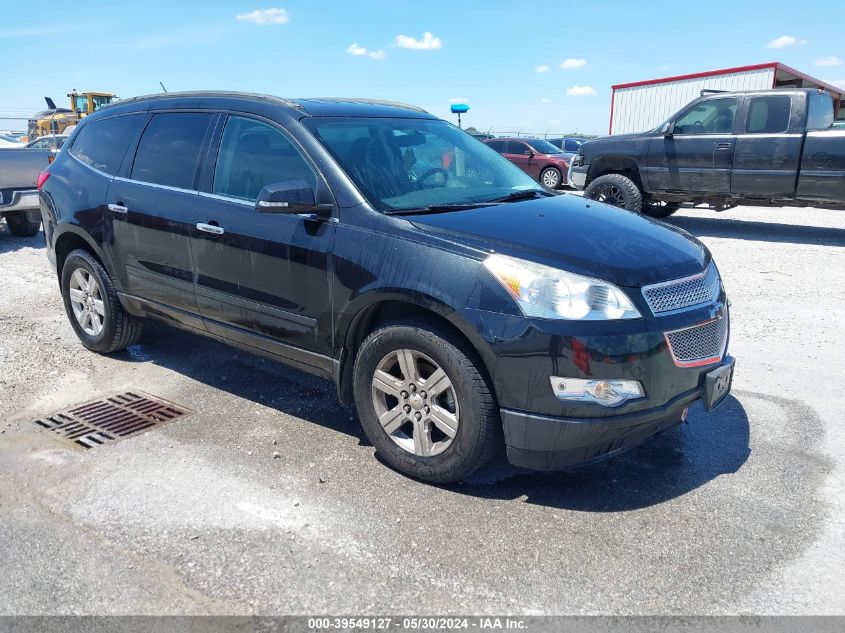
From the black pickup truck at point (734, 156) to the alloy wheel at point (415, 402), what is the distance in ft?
28.6

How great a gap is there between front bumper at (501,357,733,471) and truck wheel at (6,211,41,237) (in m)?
10.0

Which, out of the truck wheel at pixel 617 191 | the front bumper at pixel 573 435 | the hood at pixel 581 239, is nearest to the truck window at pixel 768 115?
the truck wheel at pixel 617 191

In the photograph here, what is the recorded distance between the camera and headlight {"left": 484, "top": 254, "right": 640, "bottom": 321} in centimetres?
294

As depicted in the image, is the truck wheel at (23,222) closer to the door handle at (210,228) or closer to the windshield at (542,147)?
the door handle at (210,228)

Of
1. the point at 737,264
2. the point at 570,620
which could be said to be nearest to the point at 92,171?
the point at 570,620

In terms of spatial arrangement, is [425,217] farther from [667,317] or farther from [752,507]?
[752,507]

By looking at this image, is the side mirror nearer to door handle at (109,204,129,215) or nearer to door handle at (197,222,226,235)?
door handle at (197,222,226,235)

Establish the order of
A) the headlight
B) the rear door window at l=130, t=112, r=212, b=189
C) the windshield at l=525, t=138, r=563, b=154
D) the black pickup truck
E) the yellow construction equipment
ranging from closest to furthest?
the headlight
the rear door window at l=130, t=112, r=212, b=189
the black pickup truck
the windshield at l=525, t=138, r=563, b=154
the yellow construction equipment

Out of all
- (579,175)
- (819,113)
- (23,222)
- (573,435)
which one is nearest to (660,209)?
(579,175)

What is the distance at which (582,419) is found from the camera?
2947mm

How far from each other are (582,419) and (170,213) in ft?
9.19

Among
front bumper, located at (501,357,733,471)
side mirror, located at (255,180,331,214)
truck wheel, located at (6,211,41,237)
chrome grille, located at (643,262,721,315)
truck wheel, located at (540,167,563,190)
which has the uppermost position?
side mirror, located at (255,180,331,214)

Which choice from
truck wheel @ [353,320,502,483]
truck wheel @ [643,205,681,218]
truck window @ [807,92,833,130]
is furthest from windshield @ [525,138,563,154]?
truck wheel @ [353,320,502,483]

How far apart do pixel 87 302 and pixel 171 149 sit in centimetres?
154
